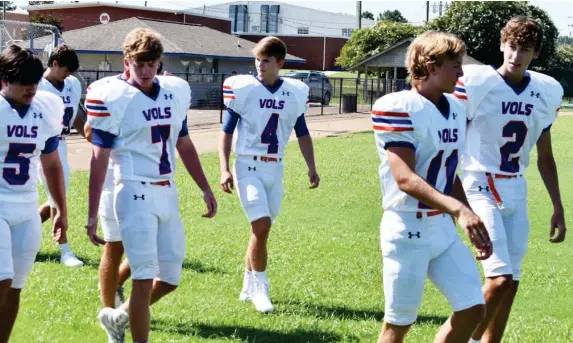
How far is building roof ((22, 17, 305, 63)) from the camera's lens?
44688mm

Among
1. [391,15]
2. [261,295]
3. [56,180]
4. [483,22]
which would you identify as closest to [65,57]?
[56,180]

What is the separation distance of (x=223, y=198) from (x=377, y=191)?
2815 millimetres

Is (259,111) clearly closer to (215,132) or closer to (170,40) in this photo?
(215,132)

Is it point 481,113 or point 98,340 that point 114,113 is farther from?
point 481,113

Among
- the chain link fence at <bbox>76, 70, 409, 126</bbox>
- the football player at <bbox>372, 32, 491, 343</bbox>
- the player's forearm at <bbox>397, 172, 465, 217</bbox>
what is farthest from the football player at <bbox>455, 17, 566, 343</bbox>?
the chain link fence at <bbox>76, 70, 409, 126</bbox>

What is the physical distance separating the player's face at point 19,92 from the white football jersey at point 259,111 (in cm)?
238

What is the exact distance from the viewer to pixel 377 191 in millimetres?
14812

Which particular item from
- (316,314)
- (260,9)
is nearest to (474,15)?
(260,9)

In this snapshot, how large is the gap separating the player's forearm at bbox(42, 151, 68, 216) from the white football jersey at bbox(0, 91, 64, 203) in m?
0.22

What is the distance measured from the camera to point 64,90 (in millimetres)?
8594

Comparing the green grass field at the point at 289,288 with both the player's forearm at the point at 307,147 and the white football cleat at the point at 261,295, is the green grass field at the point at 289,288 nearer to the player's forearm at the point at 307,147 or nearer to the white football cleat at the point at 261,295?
the white football cleat at the point at 261,295

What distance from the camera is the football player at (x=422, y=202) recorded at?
173 inches

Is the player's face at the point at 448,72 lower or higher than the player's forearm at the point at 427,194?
higher

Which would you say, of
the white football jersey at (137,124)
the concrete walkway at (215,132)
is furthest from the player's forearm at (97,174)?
the concrete walkway at (215,132)
